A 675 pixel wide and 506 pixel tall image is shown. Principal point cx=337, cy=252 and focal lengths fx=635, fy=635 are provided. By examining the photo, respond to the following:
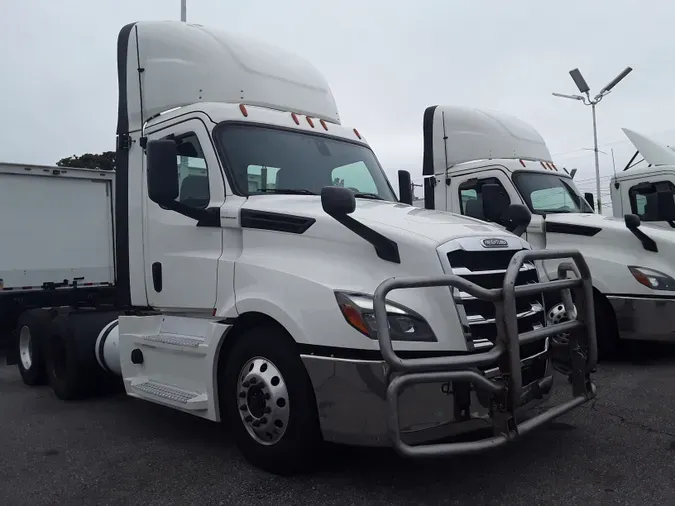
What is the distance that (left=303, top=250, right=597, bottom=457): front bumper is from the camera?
3352 mm

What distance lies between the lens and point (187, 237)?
4.98 m

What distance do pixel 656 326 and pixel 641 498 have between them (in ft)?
12.4

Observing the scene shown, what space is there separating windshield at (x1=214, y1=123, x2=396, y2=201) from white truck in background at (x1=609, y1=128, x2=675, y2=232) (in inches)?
214

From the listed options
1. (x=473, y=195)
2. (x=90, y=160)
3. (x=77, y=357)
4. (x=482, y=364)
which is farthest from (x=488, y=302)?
(x=90, y=160)

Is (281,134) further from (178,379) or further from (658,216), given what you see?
(658,216)

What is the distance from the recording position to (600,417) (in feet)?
17.2

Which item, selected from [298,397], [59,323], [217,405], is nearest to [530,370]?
[298,397]

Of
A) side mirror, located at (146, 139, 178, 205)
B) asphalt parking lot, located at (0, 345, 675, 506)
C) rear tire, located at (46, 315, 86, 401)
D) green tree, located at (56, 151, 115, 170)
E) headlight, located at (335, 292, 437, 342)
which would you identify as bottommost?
asphalt parking lot, located at (0, 345, 675, 506)

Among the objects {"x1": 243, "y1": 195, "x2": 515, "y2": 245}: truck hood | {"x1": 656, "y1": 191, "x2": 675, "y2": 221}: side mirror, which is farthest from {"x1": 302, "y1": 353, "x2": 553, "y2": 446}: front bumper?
{"x1": 656, "y1": 191, "x2": 675, "y2": 221}: side mirror

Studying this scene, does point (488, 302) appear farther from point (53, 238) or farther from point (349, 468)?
point (53, 238)

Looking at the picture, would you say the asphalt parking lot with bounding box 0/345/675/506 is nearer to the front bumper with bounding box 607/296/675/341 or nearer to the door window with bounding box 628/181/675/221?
the front bumper with bounding box 607/296/675/341

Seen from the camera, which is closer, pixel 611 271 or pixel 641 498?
pixel 641 498

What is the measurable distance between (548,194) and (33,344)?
6771 millimetres

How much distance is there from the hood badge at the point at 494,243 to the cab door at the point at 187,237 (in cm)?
191
